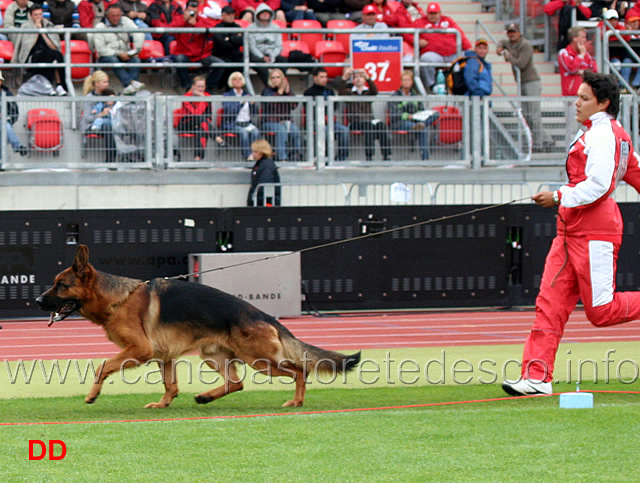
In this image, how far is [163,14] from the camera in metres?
22.0

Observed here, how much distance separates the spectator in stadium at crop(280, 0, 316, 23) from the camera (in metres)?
23.5

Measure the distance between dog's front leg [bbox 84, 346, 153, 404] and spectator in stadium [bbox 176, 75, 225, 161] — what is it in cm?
1079

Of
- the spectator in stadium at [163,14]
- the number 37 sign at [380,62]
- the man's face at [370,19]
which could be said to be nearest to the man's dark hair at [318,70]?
the number 37 sign at [380,62]

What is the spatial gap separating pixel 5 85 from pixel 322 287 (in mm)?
7127

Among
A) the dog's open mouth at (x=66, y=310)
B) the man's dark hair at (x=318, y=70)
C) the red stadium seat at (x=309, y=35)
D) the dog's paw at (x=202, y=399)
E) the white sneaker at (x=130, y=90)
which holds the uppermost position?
the red stadium seat at (x=309, y=35)

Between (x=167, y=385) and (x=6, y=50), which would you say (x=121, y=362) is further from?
(x=6, y=50)

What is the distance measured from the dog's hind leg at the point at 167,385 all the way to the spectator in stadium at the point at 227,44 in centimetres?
1323

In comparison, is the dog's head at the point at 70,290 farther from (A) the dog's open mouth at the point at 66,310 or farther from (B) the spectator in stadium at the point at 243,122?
(B) the spectator in stadium at the point at 243,122

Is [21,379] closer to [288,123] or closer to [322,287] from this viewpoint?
[322,287]

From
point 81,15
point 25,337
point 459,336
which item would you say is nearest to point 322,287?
point 459,336

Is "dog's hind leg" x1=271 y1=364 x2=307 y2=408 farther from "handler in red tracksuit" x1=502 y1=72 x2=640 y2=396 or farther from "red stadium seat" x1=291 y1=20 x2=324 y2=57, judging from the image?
"red stadium seat" x1=291 y1=20 x2=324 y2=57

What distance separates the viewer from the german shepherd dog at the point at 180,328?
8.15m

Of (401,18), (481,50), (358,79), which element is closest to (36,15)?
(358,79)

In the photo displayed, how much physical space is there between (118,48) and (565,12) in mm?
9758
